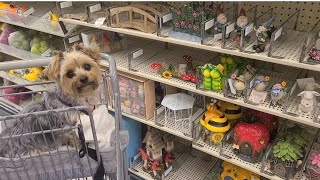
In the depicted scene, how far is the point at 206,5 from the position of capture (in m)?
1.76

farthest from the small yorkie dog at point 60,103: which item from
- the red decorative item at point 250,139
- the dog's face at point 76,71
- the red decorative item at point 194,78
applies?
the red decorative item at point 250,139

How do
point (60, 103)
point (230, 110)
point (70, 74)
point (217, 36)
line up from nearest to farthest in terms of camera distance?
point (60, 103) < point (70, 74) < point (217, 36) < point (230, 110)

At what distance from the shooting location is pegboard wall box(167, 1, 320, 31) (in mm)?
1642

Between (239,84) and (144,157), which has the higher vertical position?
(239,84)

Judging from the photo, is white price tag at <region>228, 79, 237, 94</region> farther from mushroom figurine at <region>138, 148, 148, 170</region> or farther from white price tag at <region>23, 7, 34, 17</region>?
white price tag at <region>23, 7, 34, 17</region>

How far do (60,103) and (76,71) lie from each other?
0.19 m

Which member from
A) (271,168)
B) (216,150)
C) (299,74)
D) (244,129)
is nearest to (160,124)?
(216,150)

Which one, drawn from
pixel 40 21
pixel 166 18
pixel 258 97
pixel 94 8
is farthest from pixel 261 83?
pixel 40 21

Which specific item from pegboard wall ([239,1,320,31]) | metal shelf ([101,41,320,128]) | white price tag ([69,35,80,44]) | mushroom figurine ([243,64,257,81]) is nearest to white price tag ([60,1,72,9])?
white price tag ([69,35,80,44])

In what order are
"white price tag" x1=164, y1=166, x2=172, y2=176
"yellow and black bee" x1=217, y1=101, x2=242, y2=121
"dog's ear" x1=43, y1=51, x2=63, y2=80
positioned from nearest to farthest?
"dog's ear" x1=43, y1=51, x2=63, y2=80 < "yellow and black bee" x1=217, y1=101, x2=242, y2=121 < "white price tag" x1=164, y1=166, x2=172, y2=176

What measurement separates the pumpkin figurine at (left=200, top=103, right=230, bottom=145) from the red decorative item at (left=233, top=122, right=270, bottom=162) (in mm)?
68

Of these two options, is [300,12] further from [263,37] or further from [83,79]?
[83,79]

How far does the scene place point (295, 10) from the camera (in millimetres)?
1694

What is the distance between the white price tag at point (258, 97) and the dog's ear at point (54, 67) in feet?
3.08
